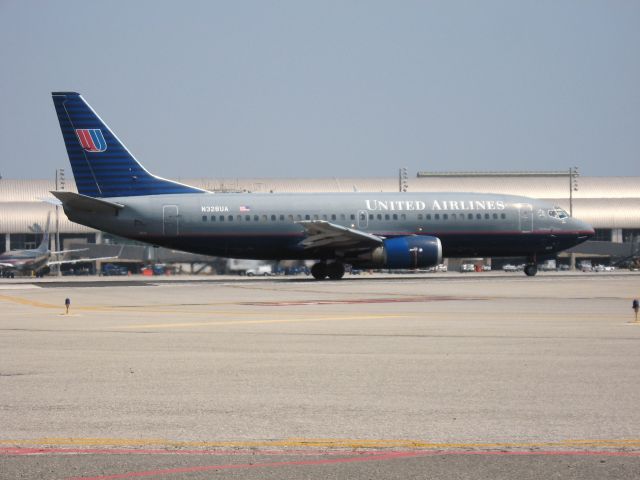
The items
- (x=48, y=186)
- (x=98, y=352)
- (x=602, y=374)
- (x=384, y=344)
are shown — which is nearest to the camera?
(x=602, y=374)

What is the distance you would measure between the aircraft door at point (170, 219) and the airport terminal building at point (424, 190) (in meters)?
51.0

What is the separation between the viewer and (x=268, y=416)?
34.4 ft

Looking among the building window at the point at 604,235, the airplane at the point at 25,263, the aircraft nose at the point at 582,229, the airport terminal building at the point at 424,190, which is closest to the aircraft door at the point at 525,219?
the aircraft nose at the point at 582,229

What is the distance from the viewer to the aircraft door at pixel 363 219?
5022 cm

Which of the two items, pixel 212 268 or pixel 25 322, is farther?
pixel 212 268

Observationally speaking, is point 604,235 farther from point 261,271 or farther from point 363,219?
point 363,219

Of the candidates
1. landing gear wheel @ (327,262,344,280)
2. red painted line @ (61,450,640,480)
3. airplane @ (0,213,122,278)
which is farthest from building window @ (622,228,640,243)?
red painted line @ (61,450,640,480)

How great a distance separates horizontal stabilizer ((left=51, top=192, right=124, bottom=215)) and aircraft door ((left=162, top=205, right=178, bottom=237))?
214cm

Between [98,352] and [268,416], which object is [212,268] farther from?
[268,416]

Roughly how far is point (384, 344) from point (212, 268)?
58.7m

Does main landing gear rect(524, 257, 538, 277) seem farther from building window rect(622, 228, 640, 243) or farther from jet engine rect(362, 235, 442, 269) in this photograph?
building window rect(622, 228, 640, 243)

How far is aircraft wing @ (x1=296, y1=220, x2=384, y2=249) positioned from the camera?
4731 centimetres

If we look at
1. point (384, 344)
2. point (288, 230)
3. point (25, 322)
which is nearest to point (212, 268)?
point (288, 230)

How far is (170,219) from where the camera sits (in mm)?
49031
